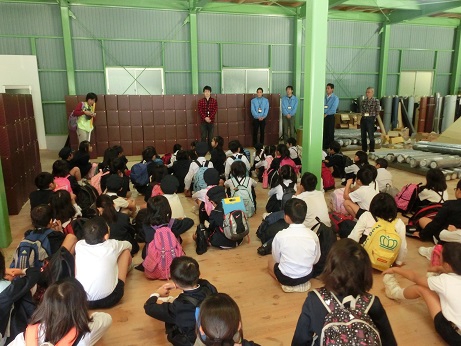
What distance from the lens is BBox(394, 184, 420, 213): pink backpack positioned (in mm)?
4391

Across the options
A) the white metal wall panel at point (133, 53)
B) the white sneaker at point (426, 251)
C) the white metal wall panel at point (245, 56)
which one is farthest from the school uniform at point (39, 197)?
the white metal wall panel at point (245, 56)

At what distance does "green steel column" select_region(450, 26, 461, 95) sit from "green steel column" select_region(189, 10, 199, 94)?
9.94 m

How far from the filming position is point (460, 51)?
1342cm

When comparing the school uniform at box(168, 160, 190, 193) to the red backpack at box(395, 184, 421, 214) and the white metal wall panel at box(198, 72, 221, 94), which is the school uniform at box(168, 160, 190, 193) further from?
the white metal wall panel at box(198, 72, 221, 94)

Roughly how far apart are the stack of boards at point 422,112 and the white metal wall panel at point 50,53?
1014 cm

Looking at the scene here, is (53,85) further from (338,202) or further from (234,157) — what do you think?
(338,202)

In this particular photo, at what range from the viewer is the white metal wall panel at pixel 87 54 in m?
9.98

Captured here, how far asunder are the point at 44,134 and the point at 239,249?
336 inches

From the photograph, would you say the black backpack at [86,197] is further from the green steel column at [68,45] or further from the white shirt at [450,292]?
the green steel column at [68,45]

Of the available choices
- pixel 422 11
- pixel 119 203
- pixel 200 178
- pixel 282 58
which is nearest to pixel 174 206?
pixel 119 203

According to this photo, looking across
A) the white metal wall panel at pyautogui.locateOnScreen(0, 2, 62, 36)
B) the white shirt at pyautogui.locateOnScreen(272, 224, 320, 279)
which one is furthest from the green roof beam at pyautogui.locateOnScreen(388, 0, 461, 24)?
the white metal wall panel at pyautogui.locateOnScreen(0, 2, 62, 36)

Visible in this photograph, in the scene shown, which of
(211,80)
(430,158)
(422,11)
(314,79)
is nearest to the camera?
(314,79)

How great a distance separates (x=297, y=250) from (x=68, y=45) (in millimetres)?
9491

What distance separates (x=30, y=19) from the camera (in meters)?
9.58
